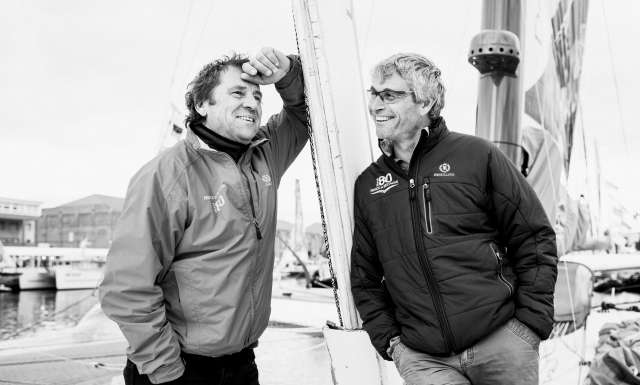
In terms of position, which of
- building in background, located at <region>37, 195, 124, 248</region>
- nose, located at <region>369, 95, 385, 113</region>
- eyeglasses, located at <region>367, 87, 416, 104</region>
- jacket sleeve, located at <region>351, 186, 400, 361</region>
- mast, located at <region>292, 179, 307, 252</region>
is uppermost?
eyeglasses, located at <region>367, 87, 416, 104</region>

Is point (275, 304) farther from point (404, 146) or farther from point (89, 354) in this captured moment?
point (404, 146)

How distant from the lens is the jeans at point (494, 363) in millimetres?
1747

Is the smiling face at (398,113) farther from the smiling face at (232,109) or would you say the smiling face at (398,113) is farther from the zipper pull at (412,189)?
the smiling face at (232,109)

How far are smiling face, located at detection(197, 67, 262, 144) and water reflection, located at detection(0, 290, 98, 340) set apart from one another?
15.7 metres

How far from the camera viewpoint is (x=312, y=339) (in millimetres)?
5605

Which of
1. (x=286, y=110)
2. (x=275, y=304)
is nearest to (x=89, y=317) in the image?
(x=275, y=304)

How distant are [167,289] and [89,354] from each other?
143 inches

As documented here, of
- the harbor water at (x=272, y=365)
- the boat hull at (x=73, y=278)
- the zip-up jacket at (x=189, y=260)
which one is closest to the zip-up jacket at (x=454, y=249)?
the zip-up jacket at (x=189, y=260)

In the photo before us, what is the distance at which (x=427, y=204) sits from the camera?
1818 millimetres

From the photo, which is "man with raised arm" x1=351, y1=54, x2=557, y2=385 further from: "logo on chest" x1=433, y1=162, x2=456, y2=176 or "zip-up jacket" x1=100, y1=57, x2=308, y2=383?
"zip-up jacket" x1=100, y1=57, x2=308, y2=383

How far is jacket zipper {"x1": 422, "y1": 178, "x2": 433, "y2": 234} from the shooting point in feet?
5.90

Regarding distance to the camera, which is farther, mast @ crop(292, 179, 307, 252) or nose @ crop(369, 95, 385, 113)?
mast @ crop(292, 179, 307, 252)

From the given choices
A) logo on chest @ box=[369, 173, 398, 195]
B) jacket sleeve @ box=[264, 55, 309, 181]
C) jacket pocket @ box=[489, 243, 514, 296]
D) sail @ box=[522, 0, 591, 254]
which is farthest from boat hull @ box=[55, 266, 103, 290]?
jacket pocket @ box=[489, 243, 514, 296]

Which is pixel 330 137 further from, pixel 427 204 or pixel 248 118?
pixel 427 204
